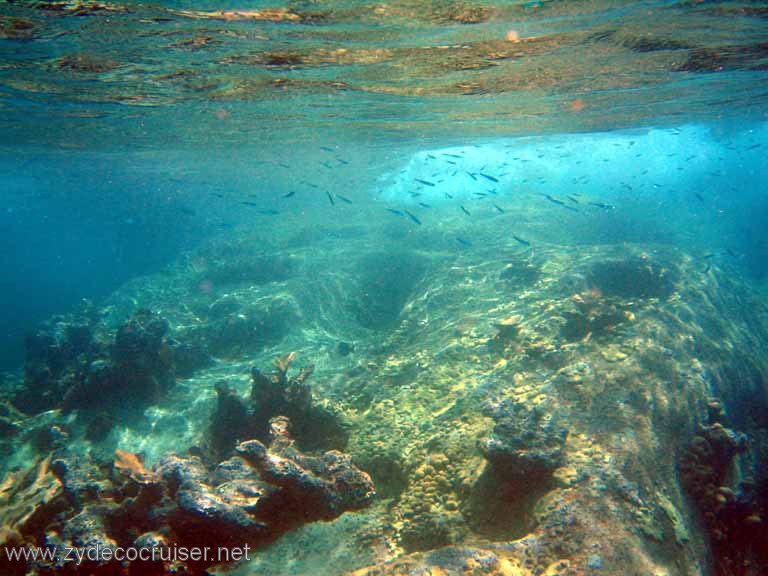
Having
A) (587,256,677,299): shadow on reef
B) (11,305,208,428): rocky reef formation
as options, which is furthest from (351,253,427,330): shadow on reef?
(587,256,677,299): shadow on reef

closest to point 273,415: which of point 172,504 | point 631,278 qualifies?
point 172,504

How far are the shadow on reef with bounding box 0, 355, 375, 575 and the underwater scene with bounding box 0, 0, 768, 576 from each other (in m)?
0.03

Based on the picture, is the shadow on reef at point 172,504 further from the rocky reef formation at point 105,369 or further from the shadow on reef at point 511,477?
the rocky reef formation at point 105,369

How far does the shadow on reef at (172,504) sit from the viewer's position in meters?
4.46

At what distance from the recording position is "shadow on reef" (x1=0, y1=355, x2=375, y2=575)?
4465mm

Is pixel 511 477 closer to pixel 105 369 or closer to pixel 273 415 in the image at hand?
pixel 273 415

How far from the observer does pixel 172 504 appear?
5.03 meters

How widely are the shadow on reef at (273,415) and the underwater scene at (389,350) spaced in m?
0.06

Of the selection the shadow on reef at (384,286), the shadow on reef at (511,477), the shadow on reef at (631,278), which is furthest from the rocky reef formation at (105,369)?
the shadow on reef at (631,278)

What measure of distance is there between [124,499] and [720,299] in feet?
60.7

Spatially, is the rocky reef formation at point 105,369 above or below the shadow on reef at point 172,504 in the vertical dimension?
below

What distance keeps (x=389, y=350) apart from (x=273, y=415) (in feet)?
16.0

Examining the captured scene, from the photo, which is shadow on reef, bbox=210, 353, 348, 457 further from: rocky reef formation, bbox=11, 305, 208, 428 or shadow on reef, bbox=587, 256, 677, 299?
shadow on reef, bbox=587, 256, 677, 299

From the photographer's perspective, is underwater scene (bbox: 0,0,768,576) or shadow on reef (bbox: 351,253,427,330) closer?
underwater scene (bbox: 0,0,768,576)
